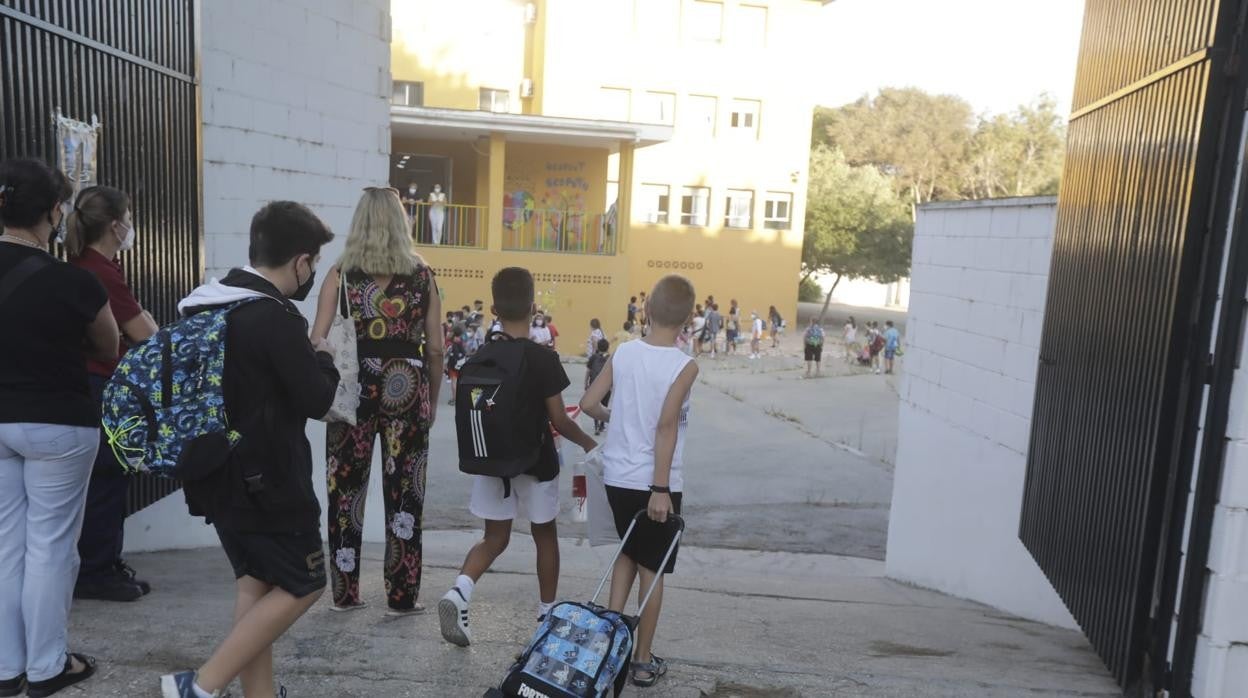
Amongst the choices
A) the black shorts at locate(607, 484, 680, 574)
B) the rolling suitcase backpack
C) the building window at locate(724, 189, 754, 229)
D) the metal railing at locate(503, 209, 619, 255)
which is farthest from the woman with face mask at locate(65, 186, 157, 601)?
the building window at locate(724, 189, 754, 229)

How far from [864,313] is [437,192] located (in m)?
27.0

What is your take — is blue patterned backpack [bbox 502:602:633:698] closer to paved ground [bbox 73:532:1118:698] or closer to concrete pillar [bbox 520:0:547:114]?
paved ground [bbox 73:532:1118:698]

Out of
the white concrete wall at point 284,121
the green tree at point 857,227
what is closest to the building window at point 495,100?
the green tree at point 857,227

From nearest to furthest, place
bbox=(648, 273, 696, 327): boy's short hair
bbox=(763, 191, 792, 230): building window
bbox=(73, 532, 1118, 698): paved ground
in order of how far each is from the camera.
A: bbox=(73, 532, 1118, 698): paved ground, bbox=(648, 273, 696, 327): boy's short hair, bbox=(763, 191, 792, 230): building window

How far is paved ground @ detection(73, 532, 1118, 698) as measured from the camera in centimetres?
360

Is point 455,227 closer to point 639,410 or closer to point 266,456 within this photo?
point 639,410

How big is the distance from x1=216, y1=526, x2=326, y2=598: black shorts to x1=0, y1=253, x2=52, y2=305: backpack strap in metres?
0.97

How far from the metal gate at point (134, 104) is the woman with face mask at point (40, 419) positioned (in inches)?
40.4

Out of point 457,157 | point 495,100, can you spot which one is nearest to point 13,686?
point 457,157

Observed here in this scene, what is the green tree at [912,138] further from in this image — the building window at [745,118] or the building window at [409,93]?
the building window at [409,93]

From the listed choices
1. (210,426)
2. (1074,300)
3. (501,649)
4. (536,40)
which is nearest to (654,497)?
(501,649)

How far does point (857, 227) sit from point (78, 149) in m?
36.9

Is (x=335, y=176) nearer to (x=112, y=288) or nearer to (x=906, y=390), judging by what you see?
(x=112, y=288)

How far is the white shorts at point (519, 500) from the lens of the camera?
160 inches
